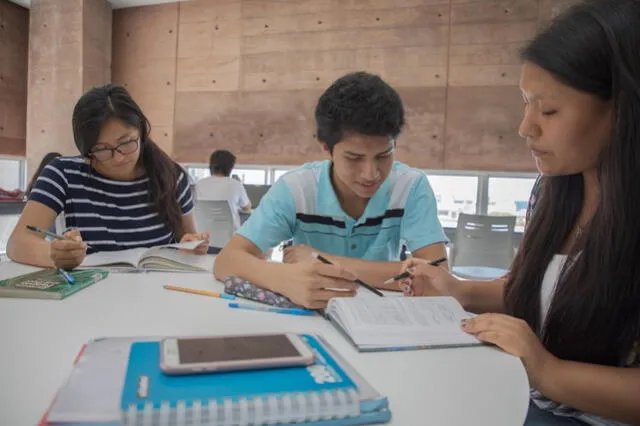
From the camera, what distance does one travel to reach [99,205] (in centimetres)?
180

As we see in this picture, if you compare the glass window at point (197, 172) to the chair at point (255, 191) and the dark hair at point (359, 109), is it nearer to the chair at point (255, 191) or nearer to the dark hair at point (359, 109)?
the chair at point (255, 191)

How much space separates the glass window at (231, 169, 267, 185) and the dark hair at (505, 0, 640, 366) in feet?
15.3

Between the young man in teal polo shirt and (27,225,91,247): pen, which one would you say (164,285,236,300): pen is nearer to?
the young man in teal polo shirt

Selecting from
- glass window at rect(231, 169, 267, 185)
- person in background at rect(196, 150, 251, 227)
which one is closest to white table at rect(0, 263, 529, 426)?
person in background at rect(196, 150, 251, 227)

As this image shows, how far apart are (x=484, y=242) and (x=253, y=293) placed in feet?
8.93

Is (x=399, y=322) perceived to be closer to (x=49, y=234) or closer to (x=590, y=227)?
(x=590, y=227)

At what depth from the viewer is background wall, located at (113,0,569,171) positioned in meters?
4.55

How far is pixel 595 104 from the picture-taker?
0.86 m

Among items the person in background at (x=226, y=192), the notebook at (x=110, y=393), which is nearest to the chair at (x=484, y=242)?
the person in background at (x=226, y=192)

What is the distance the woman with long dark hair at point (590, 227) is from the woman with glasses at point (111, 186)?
1.17 meters

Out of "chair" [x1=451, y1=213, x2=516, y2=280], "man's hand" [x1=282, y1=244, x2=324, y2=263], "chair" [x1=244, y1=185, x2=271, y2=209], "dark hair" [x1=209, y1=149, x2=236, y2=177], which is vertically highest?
"dark hair" [x1=209, y1=149, x2=236, y2=177]

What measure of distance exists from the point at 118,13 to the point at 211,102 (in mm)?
1687

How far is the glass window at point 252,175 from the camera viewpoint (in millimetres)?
5465

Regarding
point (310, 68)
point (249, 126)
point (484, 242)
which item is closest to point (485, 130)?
point (484, 242)
